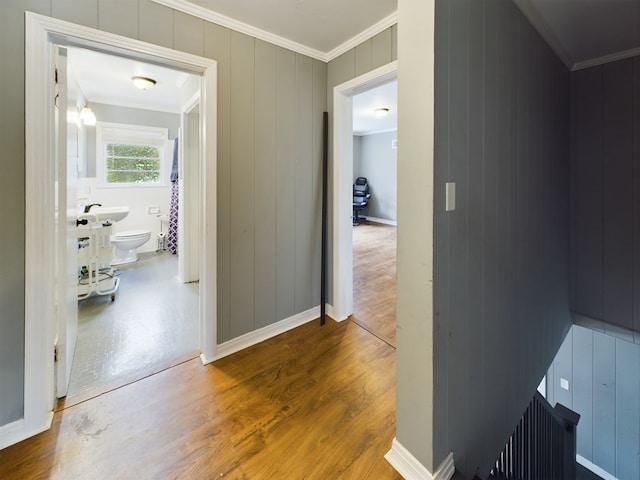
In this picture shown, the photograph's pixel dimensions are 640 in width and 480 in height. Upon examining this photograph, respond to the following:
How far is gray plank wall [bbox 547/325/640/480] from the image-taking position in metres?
3.44

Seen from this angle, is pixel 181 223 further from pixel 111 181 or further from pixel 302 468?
pixel 302 468

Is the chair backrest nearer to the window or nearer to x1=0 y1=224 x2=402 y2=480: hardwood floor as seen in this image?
the window

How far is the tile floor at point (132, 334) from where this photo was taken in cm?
186

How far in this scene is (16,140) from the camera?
4.39 feet

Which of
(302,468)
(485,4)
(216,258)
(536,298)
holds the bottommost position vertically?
(302,468)

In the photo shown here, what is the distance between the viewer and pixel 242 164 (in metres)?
2.10

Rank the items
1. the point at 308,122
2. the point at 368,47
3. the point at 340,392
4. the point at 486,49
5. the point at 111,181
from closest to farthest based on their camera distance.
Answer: the point at 486,49 < the point at 340,392 < the point at 368,47 < the point at 308,122 < the point at 111,181

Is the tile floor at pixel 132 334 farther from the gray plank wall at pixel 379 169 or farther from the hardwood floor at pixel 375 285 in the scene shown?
the gray plank wall at pixel 379 169

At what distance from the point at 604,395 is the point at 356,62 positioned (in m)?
4.97

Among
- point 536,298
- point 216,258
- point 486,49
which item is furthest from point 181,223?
point 536,298

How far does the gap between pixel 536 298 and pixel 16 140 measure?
3255 mm

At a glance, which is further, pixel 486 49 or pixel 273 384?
pixel 273 384

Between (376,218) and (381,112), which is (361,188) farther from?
(381,112)

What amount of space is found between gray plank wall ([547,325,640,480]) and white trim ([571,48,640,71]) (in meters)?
3.05
